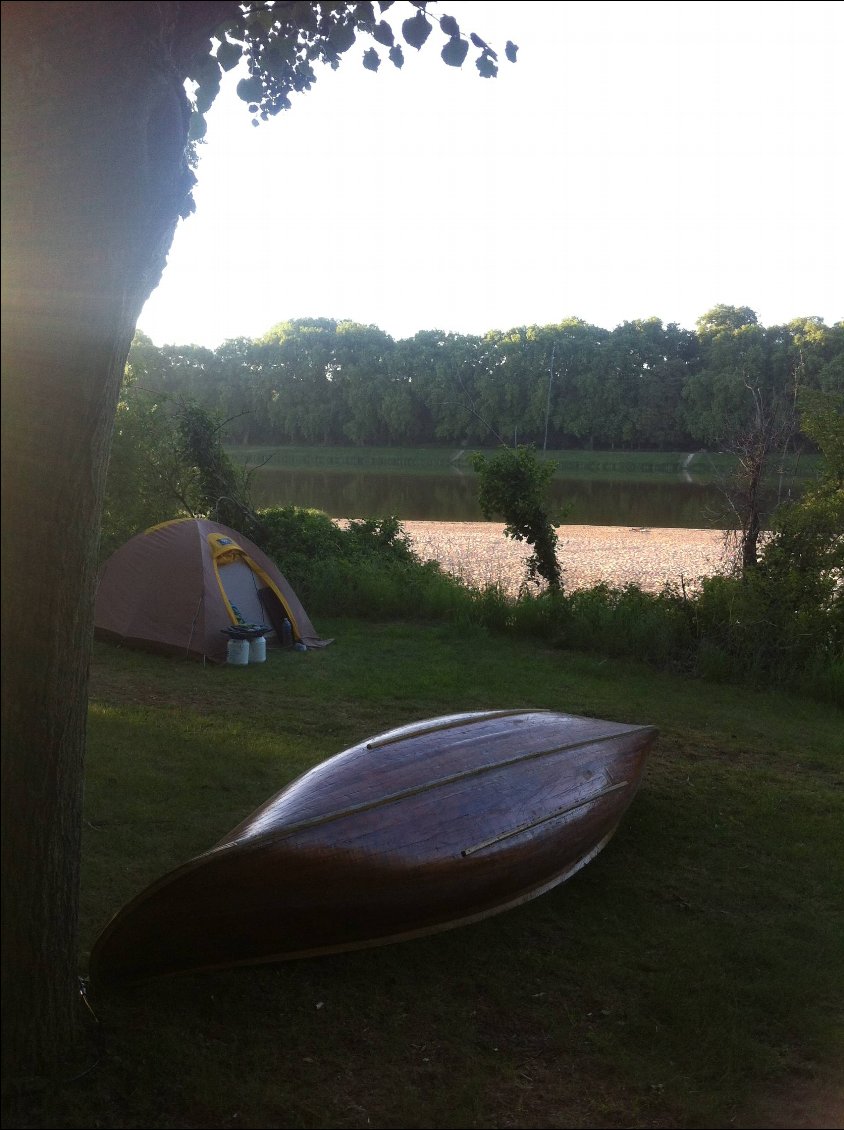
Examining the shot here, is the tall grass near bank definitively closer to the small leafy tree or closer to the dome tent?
the small leafy tree

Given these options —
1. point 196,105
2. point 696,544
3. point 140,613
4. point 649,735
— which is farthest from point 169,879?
point 696,544

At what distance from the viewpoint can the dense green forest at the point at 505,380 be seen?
6064cm

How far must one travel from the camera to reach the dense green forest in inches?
2388

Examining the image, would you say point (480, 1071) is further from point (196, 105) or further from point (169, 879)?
point (196, 105)

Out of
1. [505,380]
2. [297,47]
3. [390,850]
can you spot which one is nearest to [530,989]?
[390,850]

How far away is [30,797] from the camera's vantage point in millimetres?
2969

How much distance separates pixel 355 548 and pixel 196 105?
9.48m

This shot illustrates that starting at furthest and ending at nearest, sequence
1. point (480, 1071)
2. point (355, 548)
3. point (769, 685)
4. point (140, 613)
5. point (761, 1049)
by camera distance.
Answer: point (355, 548) → point (140, 613) → point (769, 685) → point (761, 1049) → point (480, 1071)

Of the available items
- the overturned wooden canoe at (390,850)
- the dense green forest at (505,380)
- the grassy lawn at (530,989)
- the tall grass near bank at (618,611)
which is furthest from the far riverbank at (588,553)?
the dense green forest at (505,380)

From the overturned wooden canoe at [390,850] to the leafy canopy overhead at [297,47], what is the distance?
10.7 ft

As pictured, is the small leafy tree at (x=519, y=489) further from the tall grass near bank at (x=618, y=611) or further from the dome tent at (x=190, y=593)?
the dome tent at (x=190, y=593)

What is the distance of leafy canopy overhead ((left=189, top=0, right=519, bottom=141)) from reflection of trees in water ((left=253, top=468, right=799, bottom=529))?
20381 millimetres

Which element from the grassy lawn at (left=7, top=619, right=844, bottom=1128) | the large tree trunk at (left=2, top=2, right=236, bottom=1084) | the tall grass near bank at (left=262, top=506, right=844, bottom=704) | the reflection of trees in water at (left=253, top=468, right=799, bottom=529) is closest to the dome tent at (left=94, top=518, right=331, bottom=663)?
the tall grass near bank at (left=262, top=506, right=844, bottom=704)

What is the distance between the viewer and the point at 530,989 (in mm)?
3953
